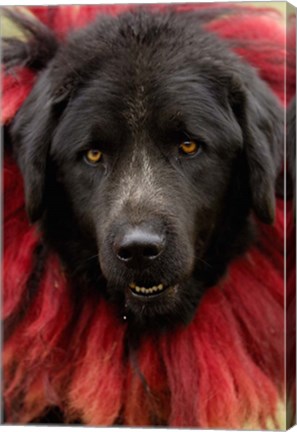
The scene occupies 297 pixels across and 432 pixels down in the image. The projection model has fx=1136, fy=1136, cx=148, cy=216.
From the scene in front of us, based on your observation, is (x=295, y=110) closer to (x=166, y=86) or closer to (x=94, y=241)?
(x=166, y=86)

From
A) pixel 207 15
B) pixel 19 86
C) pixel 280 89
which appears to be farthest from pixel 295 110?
pixel 19 86

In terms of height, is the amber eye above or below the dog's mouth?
above

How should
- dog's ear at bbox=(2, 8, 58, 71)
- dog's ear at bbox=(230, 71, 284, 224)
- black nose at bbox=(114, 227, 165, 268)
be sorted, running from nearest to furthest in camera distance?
black nose at bbox=(114, 227, 165, 268) → dog's ear at bbox=(230, 71, 284, 224) → dog's ear at bbox=(2, 8, 58, 71)

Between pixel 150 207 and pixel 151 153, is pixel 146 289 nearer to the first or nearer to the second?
pixel 150 207

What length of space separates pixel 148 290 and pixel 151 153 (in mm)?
508

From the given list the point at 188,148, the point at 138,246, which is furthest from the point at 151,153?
the point at 138,246

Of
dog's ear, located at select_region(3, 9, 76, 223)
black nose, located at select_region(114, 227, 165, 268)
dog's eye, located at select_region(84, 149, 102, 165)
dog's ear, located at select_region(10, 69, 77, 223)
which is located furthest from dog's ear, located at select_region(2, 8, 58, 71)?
black nose, located at select_region(114, 227, 165, 268)

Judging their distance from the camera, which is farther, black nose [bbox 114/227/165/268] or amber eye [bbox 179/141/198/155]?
amber eye [bbox 179/141/198/155]

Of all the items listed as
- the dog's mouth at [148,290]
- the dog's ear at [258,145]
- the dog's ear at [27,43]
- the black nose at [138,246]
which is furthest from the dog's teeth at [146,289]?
the dog's ear at [27,43]

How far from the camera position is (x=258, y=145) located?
4227mm

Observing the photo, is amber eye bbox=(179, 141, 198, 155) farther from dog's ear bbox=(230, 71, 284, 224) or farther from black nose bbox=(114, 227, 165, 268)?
black nose bbox=(114, 227, 165, 268)

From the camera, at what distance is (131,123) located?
4164 millimetres

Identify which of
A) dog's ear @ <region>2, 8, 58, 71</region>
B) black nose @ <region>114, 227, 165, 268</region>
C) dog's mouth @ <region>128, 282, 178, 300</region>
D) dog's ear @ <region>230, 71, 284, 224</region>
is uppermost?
dog's ear @ <region>2, 8, 58, 71</region>

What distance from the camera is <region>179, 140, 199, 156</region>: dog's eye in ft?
13.7
